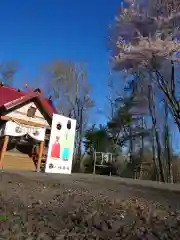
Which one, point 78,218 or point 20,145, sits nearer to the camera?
point 78,218

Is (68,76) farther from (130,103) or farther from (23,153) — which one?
(23,153)

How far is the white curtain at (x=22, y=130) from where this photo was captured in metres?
15.5

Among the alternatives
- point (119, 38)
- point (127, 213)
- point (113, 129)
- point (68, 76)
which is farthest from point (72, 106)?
point (127, 213)

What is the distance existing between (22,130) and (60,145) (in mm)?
2539

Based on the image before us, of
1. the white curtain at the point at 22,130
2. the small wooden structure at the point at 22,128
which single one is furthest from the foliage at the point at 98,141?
the white curtain at the point at 22,130

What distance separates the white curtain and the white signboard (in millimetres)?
1999

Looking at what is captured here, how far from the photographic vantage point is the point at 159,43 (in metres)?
13.5

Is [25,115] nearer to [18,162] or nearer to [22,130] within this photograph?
[22,130]

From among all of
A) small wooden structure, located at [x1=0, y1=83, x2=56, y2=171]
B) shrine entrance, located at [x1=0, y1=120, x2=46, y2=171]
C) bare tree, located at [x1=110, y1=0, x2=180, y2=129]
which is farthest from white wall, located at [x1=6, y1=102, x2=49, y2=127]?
bare tree, located at [x1=110, y1=0, x2=180, y2=129]

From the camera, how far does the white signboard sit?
566 inches

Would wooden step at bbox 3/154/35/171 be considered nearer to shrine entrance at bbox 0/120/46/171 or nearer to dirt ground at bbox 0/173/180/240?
shrine entrance at bbox 0/120/46/171

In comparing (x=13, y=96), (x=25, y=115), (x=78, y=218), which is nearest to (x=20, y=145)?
(x=25, y=115)

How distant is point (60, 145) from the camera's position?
582 inches

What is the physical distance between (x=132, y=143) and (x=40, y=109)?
15.2m
